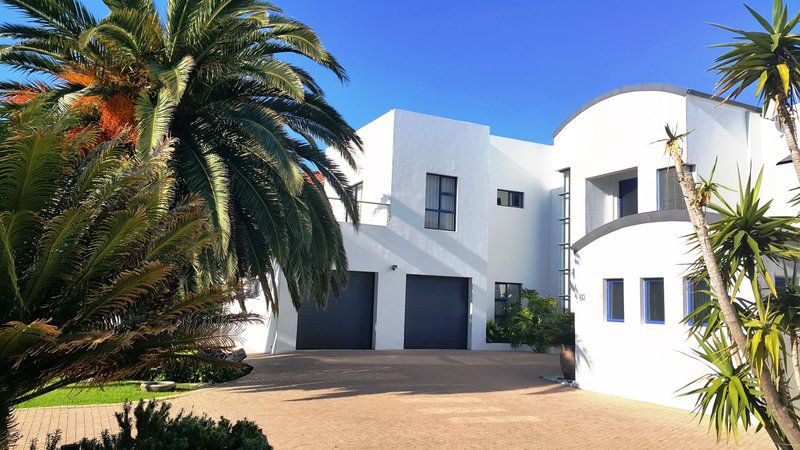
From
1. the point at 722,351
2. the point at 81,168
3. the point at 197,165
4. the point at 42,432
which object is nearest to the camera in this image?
the point at 81,168

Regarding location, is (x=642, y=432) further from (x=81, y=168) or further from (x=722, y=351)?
(x=81, y=168)

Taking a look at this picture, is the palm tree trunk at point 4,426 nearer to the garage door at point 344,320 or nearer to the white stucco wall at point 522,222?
the garage door at point 344,320

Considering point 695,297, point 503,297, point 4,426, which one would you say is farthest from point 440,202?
point 4,426

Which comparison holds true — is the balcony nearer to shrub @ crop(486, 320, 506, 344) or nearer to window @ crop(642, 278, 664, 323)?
shrub @ crop(486, 320, 506, 344)

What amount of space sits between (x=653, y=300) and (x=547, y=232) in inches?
510

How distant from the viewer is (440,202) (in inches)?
901

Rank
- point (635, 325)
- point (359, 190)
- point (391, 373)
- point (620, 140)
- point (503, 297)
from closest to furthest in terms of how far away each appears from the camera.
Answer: point (635, 325) < point (391, 373) < point (620, 140) < point (359, 190) < point (503, 297)

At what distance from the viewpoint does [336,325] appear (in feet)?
68.2

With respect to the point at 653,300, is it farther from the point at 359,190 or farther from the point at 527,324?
the point at 359,190

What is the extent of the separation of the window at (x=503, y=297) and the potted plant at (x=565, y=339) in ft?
26.6

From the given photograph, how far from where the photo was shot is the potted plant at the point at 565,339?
14789 millimetres

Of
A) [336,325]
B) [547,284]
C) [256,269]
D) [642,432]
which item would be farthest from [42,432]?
[547,284]

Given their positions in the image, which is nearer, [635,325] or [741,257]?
[741,257]

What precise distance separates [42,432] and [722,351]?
9.57 metres
